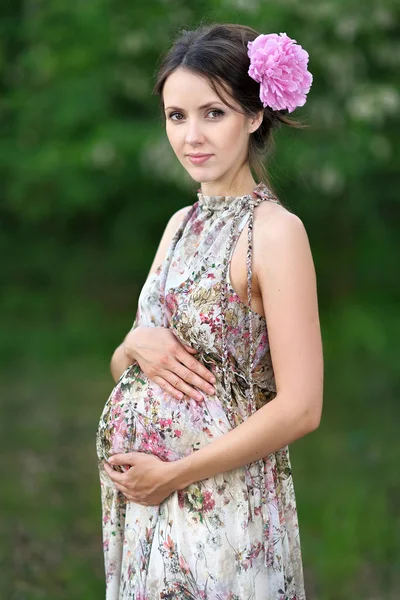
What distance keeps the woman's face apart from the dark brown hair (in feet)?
0.07

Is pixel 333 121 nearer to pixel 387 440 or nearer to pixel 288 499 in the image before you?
pixel 387 440

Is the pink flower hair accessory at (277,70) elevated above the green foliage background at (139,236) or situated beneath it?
situated beneath

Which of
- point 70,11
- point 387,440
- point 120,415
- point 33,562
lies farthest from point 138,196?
point 120,415

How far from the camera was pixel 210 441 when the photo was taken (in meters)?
2.06

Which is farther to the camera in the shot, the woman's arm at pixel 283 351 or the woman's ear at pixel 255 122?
the woman's ear at pixel 255 122

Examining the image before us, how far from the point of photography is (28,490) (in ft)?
17.3

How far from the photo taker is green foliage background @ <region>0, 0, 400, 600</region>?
4539 mm

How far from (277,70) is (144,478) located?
969mm

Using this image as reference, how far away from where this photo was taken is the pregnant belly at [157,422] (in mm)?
2072

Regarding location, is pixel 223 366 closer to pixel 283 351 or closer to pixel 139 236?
pixel 283 351

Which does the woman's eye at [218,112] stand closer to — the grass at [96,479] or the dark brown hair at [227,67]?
the dark brown hair at [227,67]

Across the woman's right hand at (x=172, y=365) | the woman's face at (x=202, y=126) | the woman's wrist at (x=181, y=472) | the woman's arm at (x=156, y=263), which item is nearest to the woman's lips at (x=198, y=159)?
the woman's face at (x=202, y=126)

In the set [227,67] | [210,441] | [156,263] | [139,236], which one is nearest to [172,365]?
[210,441]

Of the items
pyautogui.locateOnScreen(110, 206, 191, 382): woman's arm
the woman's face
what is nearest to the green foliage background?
pyautogui.locateOnScreen(110, 206, 191, 382): woman's arm
